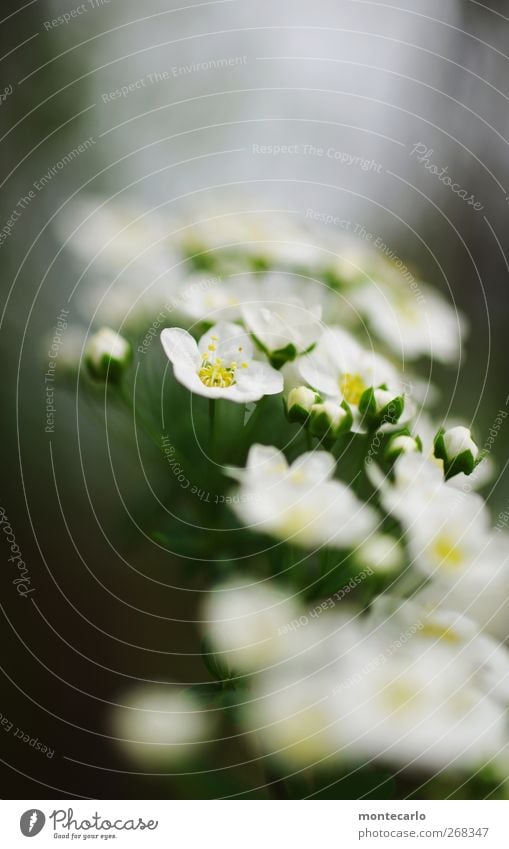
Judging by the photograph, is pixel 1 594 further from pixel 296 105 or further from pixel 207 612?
pixel 296 105

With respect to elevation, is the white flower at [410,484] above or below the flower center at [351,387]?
below

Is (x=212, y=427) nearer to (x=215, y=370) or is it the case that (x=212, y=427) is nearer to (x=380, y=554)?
(x=215, y=370)

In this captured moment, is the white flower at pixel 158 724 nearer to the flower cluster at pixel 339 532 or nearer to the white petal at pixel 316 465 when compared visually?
the flower cluster at pixel 339 532

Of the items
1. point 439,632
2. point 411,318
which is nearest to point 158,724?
point 439,632
